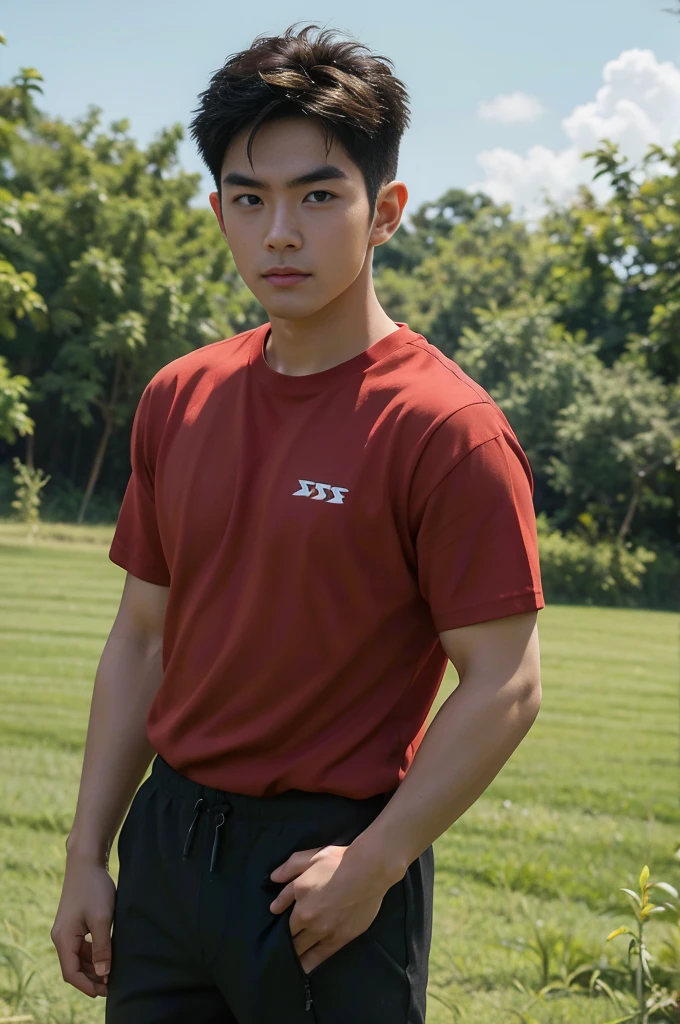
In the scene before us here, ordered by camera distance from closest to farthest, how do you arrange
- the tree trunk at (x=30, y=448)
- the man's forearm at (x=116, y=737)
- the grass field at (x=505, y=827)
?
the man's forearm at (x=116, y=737) → the grass field at (x=505, y=827) → the tree trunk at (x=30, y=448)

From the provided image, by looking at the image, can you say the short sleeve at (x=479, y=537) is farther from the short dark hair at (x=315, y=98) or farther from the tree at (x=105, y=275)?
the tree at (x=105, y=275)

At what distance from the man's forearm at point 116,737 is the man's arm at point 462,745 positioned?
18.6 inches

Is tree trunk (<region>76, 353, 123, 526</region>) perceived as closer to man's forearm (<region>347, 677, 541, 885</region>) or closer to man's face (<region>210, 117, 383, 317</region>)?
man's face (<region>210, 117, 383, 317</region>)

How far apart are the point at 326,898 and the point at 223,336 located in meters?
23.2

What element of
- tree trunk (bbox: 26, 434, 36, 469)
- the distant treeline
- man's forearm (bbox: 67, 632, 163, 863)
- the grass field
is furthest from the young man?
tree trunk (bbox: 26, 434, 36, 469)

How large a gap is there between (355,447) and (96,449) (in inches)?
930

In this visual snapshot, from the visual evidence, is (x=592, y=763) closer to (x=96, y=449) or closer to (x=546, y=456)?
(x=546, y=456)

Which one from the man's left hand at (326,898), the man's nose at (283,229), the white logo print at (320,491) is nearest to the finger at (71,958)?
the man's left hand at (326,898)

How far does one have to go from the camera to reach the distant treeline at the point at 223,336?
17.8 meters

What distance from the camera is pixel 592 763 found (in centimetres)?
626

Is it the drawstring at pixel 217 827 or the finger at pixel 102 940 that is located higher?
the drawstring at pixel 217 827

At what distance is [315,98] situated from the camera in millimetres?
1306

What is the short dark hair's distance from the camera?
131 cm

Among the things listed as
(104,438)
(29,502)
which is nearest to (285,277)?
(29,502)
